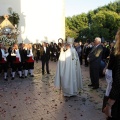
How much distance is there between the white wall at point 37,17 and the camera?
99.7 feet

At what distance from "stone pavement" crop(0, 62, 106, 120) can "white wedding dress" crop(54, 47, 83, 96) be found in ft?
1.01

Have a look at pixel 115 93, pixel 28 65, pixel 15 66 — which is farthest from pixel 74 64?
pixel 115 93

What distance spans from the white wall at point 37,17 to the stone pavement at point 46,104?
62.7ft

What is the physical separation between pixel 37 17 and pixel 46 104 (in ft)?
75.3

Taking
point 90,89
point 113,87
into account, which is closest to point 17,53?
point 90,89

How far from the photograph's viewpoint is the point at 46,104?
8.52 m

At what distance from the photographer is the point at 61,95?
9.76 m

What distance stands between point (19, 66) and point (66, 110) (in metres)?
7.02

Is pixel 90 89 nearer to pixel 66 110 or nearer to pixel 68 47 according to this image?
pixel 68 47

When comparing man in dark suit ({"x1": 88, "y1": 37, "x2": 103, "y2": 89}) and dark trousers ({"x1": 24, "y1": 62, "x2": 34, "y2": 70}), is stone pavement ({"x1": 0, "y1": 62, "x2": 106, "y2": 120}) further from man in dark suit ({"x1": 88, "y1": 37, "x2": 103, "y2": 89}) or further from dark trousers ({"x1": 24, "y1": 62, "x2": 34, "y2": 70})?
dark trousers ({"x1": 24, "y1": 62, "x2": 34, "y2": 70})

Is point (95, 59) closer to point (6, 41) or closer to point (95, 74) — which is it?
point (95, 74)

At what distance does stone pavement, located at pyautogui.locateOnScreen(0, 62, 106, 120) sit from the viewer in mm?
7253

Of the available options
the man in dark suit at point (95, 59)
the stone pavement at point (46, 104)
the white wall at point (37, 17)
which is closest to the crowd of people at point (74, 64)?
the man in dark suit at point (95, 59)

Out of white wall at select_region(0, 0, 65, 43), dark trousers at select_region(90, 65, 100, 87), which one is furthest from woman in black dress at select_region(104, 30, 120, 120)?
white wall at select_region(0, 0, 65, 43)
